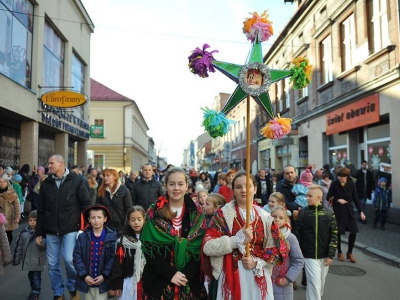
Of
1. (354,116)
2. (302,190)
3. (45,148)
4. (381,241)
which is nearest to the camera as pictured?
(302,190)

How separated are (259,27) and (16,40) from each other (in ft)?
39.1

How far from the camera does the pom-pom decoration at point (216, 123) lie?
3.20 meters

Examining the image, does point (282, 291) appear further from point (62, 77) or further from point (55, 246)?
point (62, 77)

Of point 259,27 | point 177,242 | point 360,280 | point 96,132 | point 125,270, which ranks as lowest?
point 360,280

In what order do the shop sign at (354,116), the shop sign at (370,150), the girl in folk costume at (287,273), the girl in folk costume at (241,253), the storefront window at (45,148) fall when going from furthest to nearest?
the storefront window at (45,148) → the shop sign at (370,150) → the shop sign at (354,116) → the girl in folk costume at (287,273) → the girl in folk costume at (241,253)

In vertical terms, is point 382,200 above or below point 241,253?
below

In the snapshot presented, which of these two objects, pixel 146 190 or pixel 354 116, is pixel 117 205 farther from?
pixel 354 116

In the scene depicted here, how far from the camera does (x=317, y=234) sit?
4.75 m

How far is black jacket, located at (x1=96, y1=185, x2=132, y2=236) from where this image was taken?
5.86 m

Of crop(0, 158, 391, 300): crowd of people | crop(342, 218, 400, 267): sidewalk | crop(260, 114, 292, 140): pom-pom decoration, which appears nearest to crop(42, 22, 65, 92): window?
crop(0, 158, 391, 300): crowd of people

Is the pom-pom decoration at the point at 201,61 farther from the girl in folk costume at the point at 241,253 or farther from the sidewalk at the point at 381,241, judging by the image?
the sidewalk at the point at 381,241

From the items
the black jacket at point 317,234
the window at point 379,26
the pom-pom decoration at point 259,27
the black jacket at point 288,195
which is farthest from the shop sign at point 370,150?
the pom-pom decoration at point 259,27

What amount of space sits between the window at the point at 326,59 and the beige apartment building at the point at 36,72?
455 inches

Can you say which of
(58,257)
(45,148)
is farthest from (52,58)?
(58,257)
